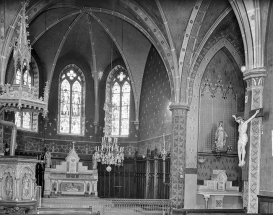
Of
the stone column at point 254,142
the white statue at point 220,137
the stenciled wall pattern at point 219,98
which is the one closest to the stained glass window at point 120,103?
the stenciled wall pattern at point 219,98

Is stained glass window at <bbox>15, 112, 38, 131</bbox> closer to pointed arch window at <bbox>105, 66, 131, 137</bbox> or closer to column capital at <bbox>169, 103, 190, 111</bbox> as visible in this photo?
pointed arch window at <bbox>105, 66, 131, 137</bbox>

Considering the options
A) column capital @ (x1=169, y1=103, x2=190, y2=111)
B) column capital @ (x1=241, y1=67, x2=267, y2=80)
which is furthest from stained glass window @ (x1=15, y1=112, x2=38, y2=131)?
column capital @ (x1=241, y1=67, x2=267, y2=80)

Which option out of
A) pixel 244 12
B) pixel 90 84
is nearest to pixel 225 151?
pixel 244 12

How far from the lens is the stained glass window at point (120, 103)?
31.6 m

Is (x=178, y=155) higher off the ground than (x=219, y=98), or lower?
lower

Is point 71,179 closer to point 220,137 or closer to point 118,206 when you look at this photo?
point 118,206

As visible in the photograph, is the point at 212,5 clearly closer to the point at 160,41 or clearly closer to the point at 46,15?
the point at 160,41

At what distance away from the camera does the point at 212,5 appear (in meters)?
22.9

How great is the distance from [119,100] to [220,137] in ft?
31.5

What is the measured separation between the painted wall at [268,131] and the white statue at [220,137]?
22.0 ft

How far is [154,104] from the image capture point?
28.5 meters

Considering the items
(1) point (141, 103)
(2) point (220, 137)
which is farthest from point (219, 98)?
(1) point (141, 103)

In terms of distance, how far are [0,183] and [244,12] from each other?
1101cm

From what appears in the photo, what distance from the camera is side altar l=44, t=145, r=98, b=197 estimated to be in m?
27.5
